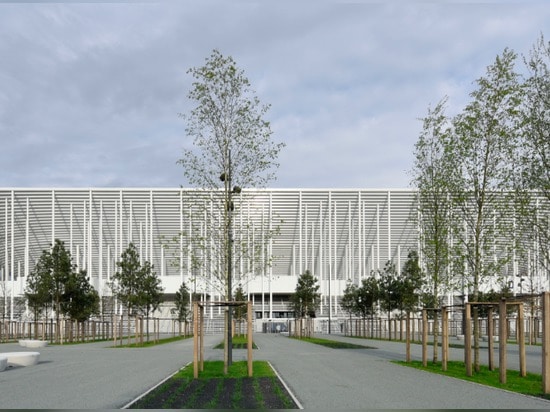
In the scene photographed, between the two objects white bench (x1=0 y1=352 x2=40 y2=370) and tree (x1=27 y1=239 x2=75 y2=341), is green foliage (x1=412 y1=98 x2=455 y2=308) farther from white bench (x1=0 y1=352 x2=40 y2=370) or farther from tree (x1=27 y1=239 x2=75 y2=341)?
tree (x1=27 y1=239 x2=75 y2=341)

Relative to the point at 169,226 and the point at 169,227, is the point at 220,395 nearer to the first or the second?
the point at 169,226

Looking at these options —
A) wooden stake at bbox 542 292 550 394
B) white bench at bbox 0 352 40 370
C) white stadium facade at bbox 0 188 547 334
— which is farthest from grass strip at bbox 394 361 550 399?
white stadium facade at bbox 0 188 547 334

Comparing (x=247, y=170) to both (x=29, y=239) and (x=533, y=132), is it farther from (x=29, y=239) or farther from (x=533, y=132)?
(x=29, y=239)

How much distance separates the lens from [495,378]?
18.9 meters

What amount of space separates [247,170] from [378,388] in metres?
8.76

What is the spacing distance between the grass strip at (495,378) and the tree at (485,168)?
Answer: 57.2 inches

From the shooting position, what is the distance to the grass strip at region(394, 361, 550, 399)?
630 inches

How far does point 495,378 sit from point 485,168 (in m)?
6.42

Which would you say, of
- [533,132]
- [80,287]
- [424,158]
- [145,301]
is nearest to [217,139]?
[424,158]

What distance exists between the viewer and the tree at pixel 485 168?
70.1ft

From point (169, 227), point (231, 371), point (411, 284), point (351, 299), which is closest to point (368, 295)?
point (351, 299)

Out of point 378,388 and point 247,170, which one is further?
point 247,170

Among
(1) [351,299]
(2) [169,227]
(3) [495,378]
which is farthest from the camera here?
(2) [169,227]

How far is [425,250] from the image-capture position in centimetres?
2506
